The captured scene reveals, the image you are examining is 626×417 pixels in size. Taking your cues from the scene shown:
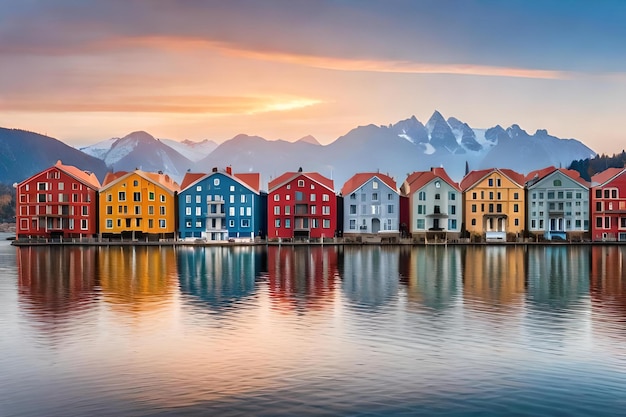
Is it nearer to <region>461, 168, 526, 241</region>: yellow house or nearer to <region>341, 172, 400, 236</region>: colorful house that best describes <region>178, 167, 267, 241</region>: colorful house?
<region>341, 172, 400, 236</region>: colorful house

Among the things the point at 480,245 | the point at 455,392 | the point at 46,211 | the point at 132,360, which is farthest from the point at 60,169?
the point at 455,392

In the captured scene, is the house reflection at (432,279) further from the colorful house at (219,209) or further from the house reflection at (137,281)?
the colorful house at (219,209)

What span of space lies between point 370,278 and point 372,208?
234 feet

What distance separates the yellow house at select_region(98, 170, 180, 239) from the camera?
134125mm

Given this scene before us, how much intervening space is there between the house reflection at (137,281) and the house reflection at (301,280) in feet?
26.3

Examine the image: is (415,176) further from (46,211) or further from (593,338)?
(593,338)

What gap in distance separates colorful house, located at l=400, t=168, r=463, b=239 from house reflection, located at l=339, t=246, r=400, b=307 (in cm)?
4024

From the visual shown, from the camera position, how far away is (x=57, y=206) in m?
136

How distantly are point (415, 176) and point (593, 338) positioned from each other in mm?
108340

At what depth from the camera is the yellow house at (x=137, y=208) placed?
134125mm

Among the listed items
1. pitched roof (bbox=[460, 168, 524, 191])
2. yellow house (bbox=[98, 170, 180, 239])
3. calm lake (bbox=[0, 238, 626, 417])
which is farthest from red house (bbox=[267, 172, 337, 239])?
calm lake (bbox=[0, 238, 626, 417])

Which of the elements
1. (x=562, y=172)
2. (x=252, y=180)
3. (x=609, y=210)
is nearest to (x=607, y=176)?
(x=609, y=210)

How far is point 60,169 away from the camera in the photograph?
137625 millimetres

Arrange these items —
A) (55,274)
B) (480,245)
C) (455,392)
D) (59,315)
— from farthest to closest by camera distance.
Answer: (480,245), (55,274), (59,315), (455,392)
